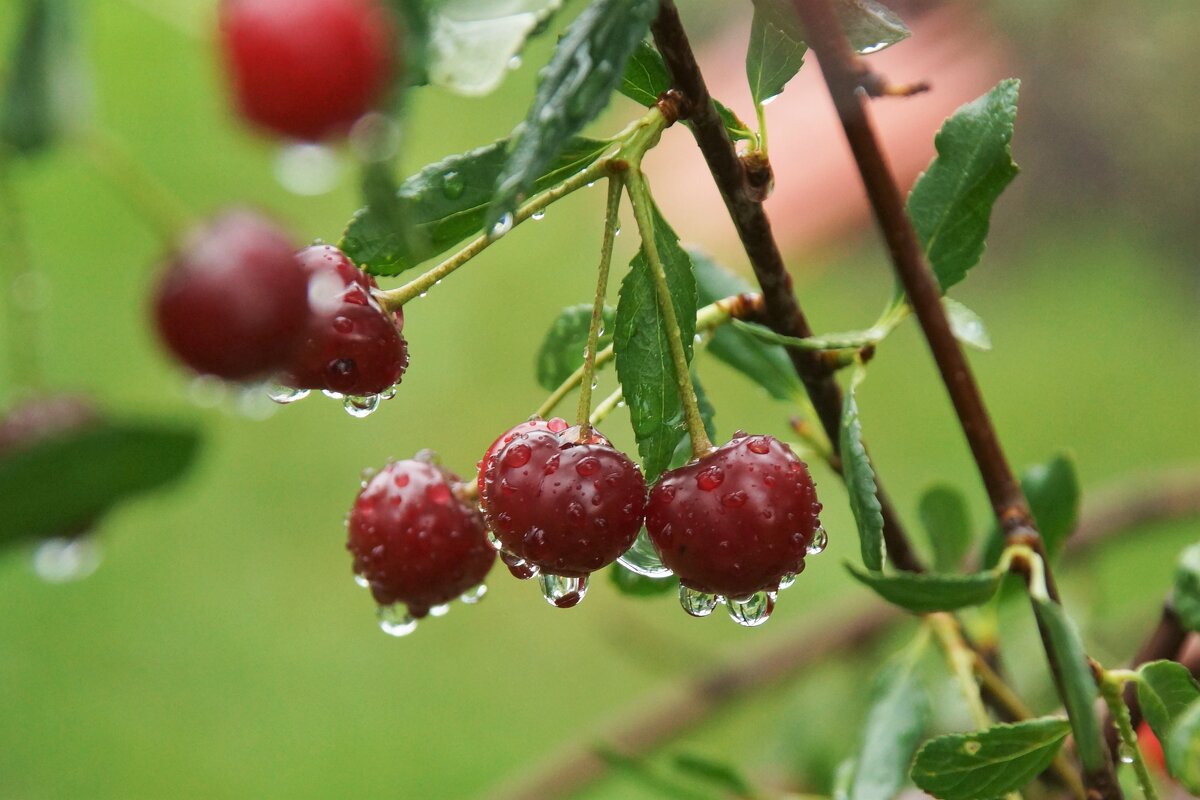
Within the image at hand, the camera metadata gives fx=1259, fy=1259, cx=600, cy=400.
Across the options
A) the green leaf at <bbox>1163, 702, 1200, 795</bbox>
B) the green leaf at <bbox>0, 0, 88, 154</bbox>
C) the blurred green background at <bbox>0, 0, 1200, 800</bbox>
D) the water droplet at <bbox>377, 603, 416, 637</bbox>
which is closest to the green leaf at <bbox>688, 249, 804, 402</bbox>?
the water droplet at <bbox>377, 603, 416, 637</bbox>

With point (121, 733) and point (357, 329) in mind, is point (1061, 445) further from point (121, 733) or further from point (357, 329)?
point (357, 329)

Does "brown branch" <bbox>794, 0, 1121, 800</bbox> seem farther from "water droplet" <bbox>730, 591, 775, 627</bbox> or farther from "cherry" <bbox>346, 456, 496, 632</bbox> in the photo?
"cherry" <bbox>346, 456, 496, 632</bbox>

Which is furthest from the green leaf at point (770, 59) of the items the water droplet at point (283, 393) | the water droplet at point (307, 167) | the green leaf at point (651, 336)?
the water droplet at point (307, 167)

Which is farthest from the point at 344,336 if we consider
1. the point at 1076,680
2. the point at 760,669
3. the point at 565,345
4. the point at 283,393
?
the point at 760,669

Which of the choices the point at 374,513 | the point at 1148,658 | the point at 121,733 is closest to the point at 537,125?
the point at 374,513

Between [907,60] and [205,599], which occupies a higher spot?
[907,60]
